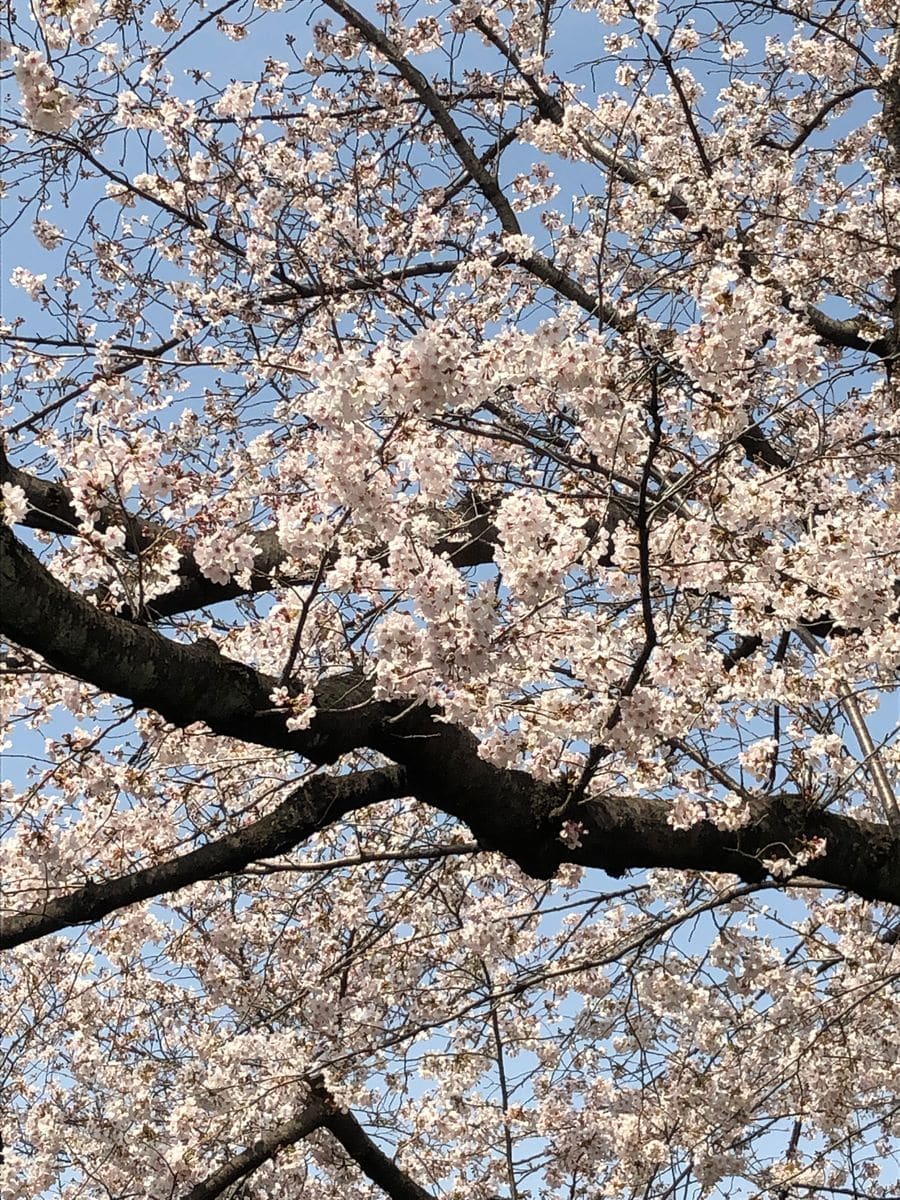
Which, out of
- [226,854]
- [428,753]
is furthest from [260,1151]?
[428,753]

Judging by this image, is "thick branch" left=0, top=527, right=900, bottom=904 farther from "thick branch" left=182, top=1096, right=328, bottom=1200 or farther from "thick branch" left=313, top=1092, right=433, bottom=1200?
"thick branch" left=313, top=1092, right=433, bottom=1200

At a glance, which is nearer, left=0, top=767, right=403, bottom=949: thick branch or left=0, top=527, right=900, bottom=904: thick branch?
left=0, top=527, right=900, bottom=904: thick branch

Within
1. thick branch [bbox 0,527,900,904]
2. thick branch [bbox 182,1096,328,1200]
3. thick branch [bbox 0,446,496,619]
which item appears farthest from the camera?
thick branch [bbox 182,1096,328,1200]

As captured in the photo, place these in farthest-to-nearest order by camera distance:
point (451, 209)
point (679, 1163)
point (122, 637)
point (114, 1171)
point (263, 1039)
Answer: point (451, 209), point (114, 1171), point (263, 1039), point (679, 1163), point (122, 637)

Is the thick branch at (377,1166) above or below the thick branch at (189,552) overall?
below

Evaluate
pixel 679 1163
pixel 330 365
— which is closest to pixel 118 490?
pixel 330 365

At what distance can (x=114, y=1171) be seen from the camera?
→ 6.38 metres

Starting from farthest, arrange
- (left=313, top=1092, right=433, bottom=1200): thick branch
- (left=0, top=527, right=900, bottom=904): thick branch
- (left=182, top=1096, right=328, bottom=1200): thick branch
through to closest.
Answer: (left=313, top=1092, right=433, bottom=1200): thick branch → (left=182, top=1096, right=328, bottom=1200): thick branch → (left=0, top=527, right=900, bottom=904): thick branch

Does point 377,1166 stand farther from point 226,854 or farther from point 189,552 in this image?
point 189,552

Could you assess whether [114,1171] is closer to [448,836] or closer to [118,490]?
[448,836]

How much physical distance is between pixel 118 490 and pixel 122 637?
0.47 metres

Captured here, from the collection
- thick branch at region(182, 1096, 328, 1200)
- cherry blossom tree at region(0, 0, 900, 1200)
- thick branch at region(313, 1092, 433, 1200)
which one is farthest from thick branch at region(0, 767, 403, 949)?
thick branch at region(313, 1092, 433, 1200)

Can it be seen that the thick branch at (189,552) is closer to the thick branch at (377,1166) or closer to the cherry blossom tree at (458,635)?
the cherry blossom tree at (458,635)

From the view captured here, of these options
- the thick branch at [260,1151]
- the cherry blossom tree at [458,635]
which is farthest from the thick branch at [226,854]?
the thick branch at [260,1151]
